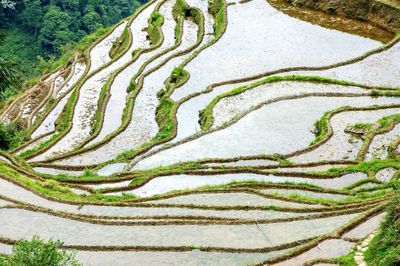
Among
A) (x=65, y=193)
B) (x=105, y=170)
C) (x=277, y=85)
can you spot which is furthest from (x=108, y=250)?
(x=277, y=85)

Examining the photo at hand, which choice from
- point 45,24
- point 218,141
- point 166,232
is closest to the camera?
point 166,232

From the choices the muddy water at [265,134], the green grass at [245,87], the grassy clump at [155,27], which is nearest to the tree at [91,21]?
the grassy clump at [155,27]

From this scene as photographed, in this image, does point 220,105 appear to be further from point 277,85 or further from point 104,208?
point 104,208

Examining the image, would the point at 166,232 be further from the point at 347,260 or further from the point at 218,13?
the point at 218,13

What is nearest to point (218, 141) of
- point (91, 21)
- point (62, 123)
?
point (62, 123)

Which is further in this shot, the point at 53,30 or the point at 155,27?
the point at 53,30

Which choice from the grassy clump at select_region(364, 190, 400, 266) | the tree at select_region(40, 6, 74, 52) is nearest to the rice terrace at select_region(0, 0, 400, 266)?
the grassy clump at select_region(364, 190, 400, 266)
